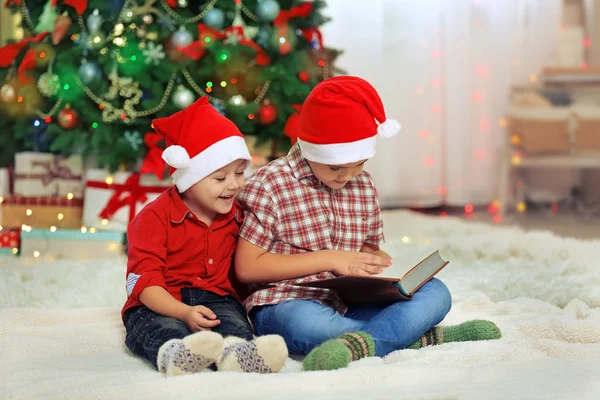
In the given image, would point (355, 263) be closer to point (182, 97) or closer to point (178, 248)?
point (178, 248)

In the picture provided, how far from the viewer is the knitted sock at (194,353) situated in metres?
1.14

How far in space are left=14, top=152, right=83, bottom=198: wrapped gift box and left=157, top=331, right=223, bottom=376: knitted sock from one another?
152 cm

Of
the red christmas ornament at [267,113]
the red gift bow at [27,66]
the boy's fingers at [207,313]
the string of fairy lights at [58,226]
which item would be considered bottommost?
the string of fairy lights at [58,226]

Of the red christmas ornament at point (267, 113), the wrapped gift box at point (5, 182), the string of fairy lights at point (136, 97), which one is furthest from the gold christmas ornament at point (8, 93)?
the red christmas ornament at point (267, 113)

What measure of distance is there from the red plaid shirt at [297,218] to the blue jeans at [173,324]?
0.16 ft

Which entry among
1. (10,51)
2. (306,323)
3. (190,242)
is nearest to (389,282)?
(306,323)

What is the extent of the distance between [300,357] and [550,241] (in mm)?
1271

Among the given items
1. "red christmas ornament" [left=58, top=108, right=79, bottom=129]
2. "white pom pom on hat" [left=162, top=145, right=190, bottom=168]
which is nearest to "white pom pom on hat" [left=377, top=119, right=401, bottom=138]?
"white pom pom on hat" [left=162, top=145, right=190, bottom=168]

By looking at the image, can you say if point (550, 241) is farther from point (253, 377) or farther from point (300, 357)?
point (253, 377)

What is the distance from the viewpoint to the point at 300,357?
4.41 ft

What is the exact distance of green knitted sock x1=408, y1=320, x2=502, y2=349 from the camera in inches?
54.4

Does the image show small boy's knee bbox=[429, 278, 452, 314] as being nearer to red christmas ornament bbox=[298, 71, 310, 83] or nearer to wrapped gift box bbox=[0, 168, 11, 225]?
red christmas ornament bbox=[298, 71, 310, 83]

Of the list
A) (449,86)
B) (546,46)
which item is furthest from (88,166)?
(546,46)

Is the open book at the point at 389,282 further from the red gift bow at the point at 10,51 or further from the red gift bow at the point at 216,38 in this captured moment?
the red gift bow at the point at 10,51
